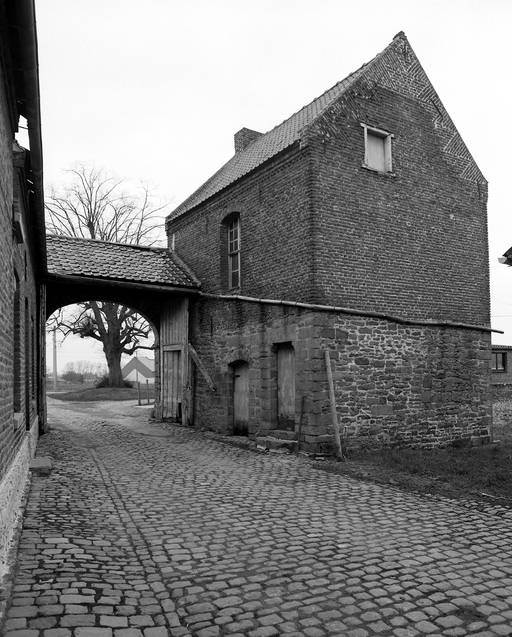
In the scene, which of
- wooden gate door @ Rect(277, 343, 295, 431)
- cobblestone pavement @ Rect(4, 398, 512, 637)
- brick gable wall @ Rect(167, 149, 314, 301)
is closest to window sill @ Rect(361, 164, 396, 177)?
brick gable wall @ Rect(167, 149, 314, 301)

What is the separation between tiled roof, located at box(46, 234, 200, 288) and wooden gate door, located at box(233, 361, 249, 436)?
118 inches

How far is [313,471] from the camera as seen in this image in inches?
376

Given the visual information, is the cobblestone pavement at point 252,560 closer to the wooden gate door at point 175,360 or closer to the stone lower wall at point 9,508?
the stone lower wall at point 9,508

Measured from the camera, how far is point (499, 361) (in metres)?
28.8

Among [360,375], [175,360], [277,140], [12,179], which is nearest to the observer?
[12,179]

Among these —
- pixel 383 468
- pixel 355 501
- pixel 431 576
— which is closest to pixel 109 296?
pixel 383 468

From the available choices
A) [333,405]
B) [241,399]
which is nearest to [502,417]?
[241,399]

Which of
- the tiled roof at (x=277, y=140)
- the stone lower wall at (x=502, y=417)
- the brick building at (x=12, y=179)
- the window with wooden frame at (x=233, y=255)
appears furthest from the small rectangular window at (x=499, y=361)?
the brick building at (x=12, y=179)

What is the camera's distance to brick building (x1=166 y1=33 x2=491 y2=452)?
11.6 m

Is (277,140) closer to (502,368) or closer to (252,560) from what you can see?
(252,560)

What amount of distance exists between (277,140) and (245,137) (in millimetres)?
4921

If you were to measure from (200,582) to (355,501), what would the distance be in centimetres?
334

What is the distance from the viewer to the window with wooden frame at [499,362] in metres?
28.5

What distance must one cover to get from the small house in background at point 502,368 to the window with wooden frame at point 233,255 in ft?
59.1
